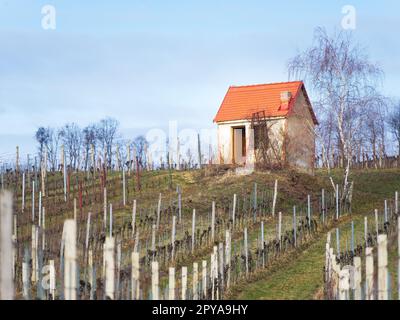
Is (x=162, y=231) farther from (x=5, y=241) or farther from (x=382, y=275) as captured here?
(x=5, y=241)

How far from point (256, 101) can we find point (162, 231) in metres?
13.6

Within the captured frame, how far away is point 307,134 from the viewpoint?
33438 mm

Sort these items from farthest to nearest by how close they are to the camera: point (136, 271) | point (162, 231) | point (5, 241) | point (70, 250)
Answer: point (162, 231) → point (136, 271) → point (70, 250) → point (5, 241)

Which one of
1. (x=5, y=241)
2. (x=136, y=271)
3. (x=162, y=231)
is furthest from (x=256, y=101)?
(x=5, y=241)

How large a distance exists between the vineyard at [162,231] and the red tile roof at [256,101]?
299 cm

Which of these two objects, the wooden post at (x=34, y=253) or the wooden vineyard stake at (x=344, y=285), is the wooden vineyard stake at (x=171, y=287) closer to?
the wooden vineyard stake at (x=344, y=285)

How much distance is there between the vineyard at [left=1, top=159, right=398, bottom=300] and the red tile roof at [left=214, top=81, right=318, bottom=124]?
2987 mm

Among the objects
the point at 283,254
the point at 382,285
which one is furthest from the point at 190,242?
the point at 382,285

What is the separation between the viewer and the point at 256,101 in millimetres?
35188

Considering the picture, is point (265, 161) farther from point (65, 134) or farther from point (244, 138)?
point (65, 134)

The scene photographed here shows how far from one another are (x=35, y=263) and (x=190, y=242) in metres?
4.95

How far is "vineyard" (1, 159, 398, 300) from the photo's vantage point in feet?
40.2

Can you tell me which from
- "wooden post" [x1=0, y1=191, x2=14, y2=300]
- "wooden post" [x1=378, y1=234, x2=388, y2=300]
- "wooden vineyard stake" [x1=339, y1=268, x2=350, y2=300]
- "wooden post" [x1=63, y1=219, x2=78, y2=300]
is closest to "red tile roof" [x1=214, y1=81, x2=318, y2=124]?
"wooden vineyard stake" [x1=339, y1=268, x2=350, y2=300]

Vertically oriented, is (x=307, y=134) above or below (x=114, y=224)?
above
